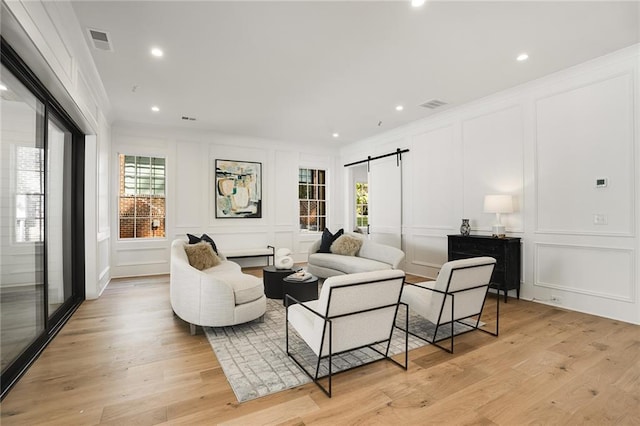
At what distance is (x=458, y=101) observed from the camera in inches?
192

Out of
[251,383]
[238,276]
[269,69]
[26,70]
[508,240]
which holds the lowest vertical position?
[251,383]

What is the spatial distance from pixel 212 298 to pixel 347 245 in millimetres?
2946

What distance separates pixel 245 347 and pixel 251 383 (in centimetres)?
63

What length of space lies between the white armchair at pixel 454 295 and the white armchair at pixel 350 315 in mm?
601

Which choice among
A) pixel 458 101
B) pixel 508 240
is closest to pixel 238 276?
pixel 508 240

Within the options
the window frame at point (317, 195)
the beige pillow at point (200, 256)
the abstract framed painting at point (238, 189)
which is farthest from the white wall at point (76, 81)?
the window frame at point (317, 195)

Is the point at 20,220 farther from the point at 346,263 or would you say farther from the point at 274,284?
the point at 346,263

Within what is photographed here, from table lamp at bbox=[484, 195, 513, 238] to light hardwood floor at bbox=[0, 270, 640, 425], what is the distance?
4.97 ft

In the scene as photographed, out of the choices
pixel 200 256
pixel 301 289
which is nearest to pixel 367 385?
pixel 301 289

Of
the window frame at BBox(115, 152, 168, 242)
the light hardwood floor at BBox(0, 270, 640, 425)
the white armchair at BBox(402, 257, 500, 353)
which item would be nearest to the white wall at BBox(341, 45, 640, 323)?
the light hardwood floor at BBox(0, 270, 640, 425)

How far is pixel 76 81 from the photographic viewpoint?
3.24m

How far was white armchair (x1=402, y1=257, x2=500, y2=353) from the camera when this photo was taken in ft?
9.09

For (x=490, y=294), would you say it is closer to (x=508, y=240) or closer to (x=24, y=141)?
(x=508, y=240)

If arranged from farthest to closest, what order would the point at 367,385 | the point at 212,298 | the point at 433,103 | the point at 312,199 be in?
the point at 312,199, the point at 433,103, the point at 212,298, the point at 367,385
